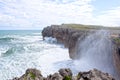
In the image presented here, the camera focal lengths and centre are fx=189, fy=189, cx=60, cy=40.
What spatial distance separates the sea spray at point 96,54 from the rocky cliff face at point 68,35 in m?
1.77

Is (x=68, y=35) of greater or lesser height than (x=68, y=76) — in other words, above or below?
above

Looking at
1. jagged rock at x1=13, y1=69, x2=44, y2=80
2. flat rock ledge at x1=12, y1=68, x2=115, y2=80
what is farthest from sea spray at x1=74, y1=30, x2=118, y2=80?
jagged rock at x1=13, y1=69, x2=44, y2=80

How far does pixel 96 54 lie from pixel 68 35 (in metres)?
17.6

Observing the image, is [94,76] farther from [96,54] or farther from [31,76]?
[96,54]

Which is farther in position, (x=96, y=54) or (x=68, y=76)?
(x=96, y=54)

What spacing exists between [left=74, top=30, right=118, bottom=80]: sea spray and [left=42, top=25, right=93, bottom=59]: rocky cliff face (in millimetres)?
1775

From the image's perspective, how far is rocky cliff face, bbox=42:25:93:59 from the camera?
26703 millimetres

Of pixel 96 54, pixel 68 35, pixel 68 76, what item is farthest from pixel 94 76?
pixel 68 35

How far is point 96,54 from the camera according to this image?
20.8 meters

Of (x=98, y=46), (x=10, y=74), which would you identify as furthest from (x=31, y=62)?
(x=98, y=46)

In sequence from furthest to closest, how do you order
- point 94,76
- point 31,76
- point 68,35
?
point 68,35
point 31,76
point 94,76

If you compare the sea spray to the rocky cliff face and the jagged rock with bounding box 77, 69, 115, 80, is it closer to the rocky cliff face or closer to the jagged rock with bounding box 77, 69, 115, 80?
the rocky cliff face

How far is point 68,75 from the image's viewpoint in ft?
32.3

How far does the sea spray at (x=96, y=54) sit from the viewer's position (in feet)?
59.6
